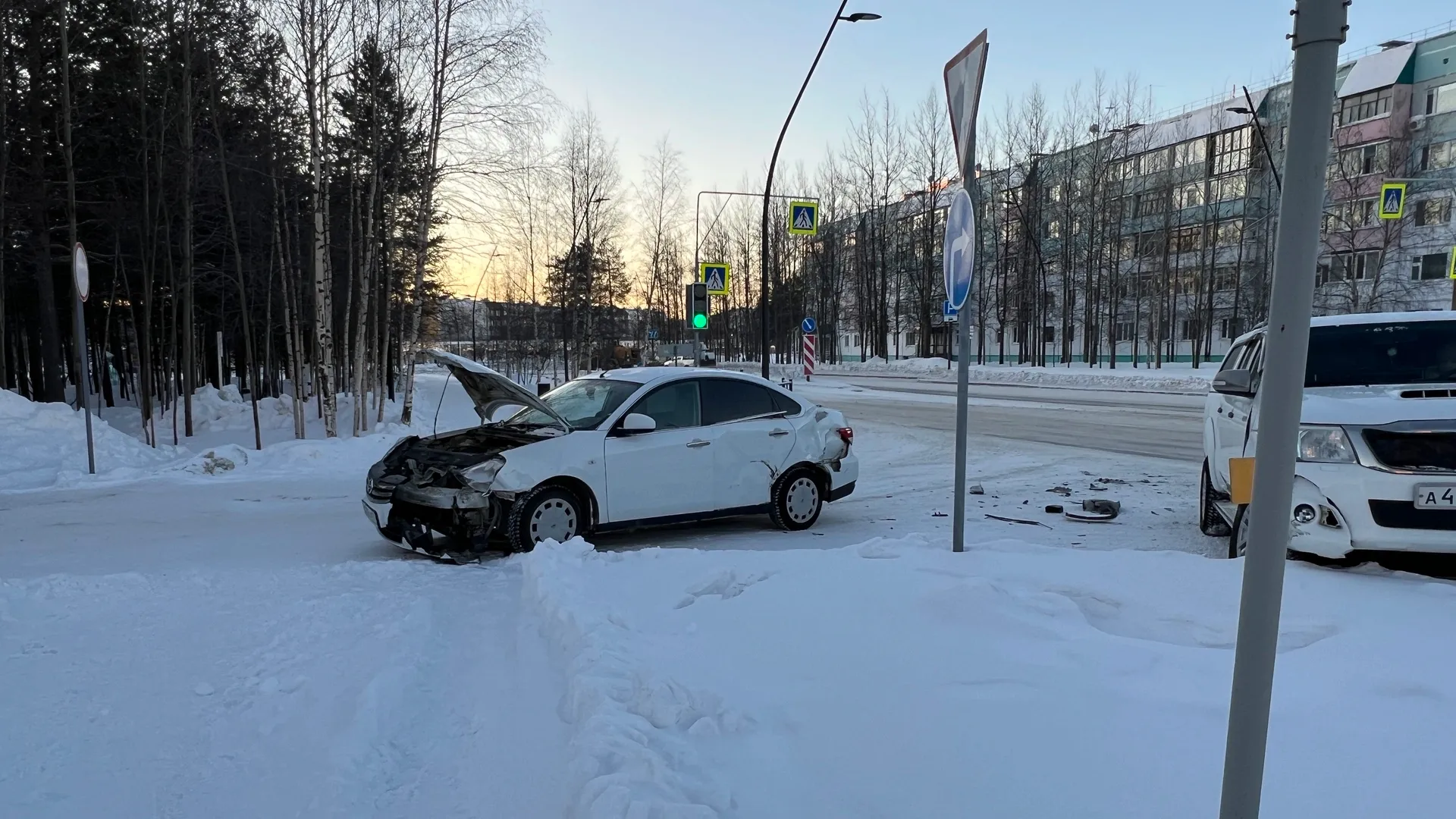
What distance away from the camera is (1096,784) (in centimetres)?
267

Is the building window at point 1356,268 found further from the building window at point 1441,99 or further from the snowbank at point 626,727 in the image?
the snowbank at point 626,727

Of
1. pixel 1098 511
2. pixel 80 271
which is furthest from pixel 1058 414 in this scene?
pixel 80 271

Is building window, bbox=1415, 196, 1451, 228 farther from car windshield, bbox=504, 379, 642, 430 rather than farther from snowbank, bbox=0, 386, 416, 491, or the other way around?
snowbank, bbox=0, 386, 416, 491

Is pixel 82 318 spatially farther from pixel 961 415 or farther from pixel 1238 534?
pixel 1238 534

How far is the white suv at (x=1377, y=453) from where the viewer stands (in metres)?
4.91

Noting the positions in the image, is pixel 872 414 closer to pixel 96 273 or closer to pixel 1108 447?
pixel 1108 447

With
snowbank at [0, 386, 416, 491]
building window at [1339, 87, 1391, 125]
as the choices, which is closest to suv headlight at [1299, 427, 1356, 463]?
snowbank at [0, 386, 416, 491]

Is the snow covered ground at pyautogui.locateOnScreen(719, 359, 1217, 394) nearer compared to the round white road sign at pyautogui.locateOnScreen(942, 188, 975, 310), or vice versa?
the round white road sign at pyautogui.locateOnScreen(942, 188, 975, 310)

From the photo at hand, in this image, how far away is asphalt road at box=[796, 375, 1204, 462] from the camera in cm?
1491

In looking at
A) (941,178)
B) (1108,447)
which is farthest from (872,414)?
(941,178)

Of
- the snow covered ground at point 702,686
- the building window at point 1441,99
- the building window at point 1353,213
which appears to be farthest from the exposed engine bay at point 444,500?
the building window at point 1441,99

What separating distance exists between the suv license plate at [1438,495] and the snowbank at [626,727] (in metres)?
4.41

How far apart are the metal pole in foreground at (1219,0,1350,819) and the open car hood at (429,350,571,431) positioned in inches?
242

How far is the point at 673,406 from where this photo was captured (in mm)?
7996
